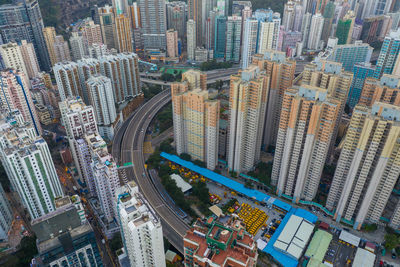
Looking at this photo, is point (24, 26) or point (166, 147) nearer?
point (166, 147)

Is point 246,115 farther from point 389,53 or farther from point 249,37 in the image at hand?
point 389,53

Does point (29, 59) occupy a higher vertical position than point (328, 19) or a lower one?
lower

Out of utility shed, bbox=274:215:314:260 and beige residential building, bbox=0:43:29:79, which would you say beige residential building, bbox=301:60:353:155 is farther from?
beige residential building, bbox=0:43:29:79

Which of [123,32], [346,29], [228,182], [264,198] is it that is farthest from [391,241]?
[123,32]

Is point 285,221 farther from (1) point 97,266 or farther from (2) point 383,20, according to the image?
(2) point 383,20

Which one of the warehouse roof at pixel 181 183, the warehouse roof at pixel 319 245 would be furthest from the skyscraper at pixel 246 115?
the warehouse roof at pixel 319 245

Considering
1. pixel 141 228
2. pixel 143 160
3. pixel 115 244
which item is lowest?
pixel 115 244
